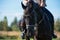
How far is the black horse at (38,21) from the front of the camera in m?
6.90

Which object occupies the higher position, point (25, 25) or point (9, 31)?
point (25, 25)

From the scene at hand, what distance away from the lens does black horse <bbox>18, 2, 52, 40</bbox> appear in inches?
272

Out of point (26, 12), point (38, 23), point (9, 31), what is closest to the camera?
point (26, 12)

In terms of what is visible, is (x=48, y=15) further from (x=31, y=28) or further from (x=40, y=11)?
(x=31, y=28)

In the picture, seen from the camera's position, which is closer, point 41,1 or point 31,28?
point 31,28

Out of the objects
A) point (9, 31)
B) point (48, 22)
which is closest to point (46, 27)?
point (48, 22)

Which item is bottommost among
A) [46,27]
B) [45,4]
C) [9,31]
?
[9,31]

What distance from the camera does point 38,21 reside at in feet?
24.1

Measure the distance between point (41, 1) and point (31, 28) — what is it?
1.35 meters

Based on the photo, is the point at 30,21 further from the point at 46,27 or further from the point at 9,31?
the point at 9,31

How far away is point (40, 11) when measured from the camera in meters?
7.43

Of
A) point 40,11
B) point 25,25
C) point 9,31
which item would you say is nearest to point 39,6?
point 40,11

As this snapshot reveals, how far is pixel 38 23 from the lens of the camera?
738 centimetres

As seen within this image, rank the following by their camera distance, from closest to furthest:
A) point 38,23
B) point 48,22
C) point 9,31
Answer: point 38,23 → point 48,22 → point 9,31
